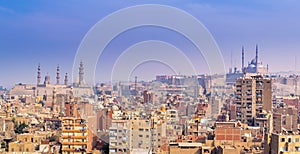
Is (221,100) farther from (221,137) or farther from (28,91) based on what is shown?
(28,91)

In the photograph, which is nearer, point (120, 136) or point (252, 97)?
point (120, 136)

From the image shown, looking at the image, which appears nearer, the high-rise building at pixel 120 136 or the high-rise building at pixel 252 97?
the high-rise building at pixel 120 136

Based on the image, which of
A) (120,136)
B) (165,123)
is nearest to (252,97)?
(165,123)

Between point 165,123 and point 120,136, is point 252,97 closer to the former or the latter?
point 165,123

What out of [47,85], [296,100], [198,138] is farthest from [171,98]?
[47,85]

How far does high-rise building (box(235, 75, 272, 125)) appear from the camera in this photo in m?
9.43

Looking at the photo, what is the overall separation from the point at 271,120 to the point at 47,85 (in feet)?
51.8

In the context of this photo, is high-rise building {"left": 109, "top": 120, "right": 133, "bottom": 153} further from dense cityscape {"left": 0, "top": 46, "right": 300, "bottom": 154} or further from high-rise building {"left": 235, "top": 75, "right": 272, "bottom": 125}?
high-rise building {"left": 235, "top": 75, "right": 272, "bottom": 125}

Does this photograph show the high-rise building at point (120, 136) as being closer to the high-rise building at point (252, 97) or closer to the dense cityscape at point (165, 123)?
→ the dense cityscape at point (165, 123)

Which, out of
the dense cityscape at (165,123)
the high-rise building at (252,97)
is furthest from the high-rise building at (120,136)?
the high-rise building at (252,97)

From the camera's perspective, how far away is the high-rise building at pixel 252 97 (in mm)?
Result: 9430

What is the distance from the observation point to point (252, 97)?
9.49 meters

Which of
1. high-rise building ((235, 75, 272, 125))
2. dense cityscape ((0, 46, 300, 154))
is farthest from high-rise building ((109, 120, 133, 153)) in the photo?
high-rise building ((235, 75, 272, 125))

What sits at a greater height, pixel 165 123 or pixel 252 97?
pixel 252 97
